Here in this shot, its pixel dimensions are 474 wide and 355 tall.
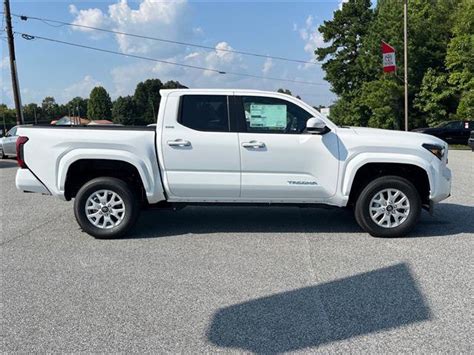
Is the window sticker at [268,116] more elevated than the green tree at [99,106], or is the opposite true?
the green tree at [99,106]

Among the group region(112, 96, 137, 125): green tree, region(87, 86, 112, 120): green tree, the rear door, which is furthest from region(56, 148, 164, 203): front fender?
region(87, 86, 112, 120): green tree

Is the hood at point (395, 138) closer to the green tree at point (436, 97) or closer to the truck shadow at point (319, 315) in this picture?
the truck shadow at point (319, 315)

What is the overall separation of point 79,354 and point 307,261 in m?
2.58

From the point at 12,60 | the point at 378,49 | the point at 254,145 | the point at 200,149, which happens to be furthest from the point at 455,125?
the point at 12,60

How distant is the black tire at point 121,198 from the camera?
550 centimetres

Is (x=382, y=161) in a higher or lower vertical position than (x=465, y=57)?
lower

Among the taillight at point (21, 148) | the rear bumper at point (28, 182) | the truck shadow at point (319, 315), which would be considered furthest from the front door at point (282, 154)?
the taillight at point (21, 148)

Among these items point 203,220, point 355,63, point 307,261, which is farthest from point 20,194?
point 355,63

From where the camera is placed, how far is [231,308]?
358 cm

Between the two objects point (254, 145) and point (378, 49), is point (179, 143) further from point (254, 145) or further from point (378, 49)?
point (378, 49)

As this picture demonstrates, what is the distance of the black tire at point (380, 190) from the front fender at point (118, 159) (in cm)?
268

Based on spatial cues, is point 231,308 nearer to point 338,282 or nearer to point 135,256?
point 338,282

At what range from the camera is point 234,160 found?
542 centimetres

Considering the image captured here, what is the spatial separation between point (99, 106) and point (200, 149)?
411 feet
